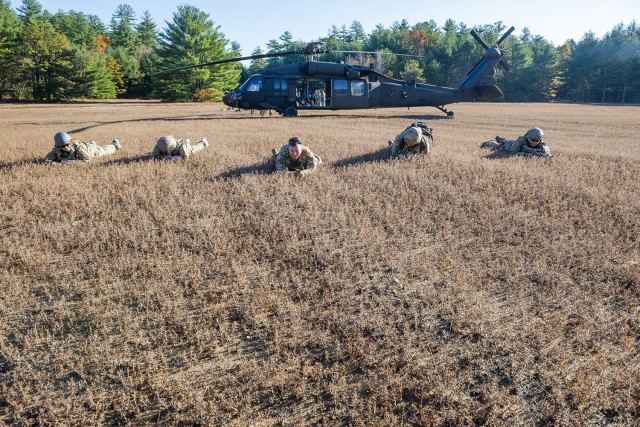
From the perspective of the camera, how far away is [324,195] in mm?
7914

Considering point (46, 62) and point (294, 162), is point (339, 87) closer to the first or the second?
point (294, 162)

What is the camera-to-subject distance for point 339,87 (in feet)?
74.5

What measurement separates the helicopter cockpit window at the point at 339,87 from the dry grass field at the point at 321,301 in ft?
49.6

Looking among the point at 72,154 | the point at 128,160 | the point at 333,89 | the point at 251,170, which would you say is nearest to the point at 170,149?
the point at 128,160

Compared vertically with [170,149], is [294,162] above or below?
below

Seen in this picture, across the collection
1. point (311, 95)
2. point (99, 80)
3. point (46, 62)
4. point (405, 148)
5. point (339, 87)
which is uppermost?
point (46, 62)

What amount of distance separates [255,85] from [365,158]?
43.4ft

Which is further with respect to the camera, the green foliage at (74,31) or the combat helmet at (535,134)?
the green foliage at (74,31)

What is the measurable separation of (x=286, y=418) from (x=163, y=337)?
153 cm

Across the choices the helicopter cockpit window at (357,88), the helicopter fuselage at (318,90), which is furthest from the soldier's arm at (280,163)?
the helicopter cockpit window at (357,88)

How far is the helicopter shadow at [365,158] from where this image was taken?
35.8 ft

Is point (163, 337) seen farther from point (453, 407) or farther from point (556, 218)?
point (556, 218)

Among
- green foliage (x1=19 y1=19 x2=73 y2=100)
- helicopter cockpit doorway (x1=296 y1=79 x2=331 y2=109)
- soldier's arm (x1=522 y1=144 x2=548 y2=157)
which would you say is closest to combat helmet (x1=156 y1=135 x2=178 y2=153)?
soldier's arm (x1=522 y1=144 x2=548 y2=157)

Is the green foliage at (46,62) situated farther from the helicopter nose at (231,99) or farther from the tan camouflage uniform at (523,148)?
the tan camouflage uniform at (523,148)
